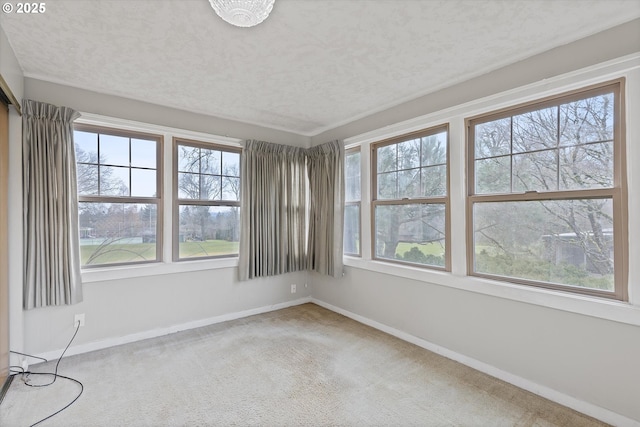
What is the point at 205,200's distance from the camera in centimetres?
372

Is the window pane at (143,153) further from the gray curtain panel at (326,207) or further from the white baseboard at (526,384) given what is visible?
the white baseboard at (526,384)

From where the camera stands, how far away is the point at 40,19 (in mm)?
1970

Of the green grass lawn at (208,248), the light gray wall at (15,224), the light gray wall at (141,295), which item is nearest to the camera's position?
the light gray wall at (15,224)

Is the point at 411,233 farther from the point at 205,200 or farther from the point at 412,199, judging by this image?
the point at 205,200

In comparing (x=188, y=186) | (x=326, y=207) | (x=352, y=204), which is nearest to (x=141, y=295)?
(x=188, y=186)

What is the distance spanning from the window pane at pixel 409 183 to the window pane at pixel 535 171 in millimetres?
949

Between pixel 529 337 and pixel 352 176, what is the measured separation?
2527 mm

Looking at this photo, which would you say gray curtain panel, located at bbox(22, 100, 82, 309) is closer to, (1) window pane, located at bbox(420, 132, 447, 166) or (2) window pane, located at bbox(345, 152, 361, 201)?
(2) window pane, located at bbox(345, 152, 361, 201)

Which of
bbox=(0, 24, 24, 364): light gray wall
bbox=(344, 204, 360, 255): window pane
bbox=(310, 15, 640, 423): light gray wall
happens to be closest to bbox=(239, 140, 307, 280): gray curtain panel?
bbox=(344, 204, 360, 255): window pane

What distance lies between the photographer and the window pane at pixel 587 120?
6.73ft

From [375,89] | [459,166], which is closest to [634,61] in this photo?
[459,166]

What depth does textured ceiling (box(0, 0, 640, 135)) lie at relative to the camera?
6.10 feet


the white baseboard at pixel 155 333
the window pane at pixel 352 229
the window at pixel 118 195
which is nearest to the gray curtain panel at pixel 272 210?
the white baseboard at pixel 155 333

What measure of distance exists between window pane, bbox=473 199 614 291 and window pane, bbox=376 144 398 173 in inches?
42.9
